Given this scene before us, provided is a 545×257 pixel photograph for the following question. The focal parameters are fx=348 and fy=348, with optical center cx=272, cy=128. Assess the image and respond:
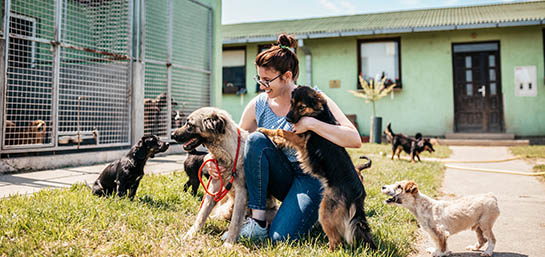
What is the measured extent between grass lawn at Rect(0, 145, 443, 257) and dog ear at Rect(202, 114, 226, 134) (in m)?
0.77

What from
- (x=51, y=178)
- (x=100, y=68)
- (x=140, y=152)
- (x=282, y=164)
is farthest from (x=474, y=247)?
(x=100, y=68)

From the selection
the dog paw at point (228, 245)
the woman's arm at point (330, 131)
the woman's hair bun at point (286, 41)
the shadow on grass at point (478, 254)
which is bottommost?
the shadow on grass at point (478, 254)

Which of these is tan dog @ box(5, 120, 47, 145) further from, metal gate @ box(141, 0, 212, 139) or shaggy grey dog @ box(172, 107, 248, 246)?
shaggy grey dog @ box(172, 107, 248, 246)

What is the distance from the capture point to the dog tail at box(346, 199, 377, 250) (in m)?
2.19

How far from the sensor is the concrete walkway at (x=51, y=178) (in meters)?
3.89

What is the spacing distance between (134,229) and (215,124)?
98 cm

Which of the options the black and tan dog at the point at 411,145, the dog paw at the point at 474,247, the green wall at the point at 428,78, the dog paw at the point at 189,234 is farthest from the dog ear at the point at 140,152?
the green wall at the point at 428,78

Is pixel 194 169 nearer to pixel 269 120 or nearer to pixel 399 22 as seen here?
pixel 269 120

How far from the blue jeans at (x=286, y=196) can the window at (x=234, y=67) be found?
1263cm

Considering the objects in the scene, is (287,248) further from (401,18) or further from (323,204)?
(401,18)

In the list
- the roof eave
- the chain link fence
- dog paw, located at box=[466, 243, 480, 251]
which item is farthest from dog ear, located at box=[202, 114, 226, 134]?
the roof eave

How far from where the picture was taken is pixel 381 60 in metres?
13.6

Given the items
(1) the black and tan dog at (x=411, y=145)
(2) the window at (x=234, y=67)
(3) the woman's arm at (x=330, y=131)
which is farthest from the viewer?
(2) the window at (x=234, y=67)

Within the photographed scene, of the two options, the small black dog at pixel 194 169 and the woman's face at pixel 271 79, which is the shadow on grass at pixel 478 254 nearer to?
the woman's face at pixel 271 79
